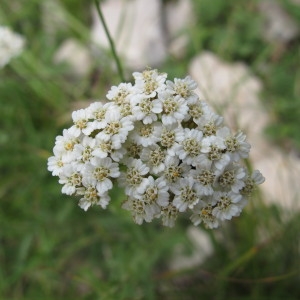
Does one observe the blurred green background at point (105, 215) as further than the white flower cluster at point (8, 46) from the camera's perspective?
No

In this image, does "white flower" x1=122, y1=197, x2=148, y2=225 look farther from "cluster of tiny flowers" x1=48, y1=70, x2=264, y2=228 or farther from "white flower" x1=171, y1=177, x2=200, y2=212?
"white flower" x1=171, y1=177, x2=200, y2=212

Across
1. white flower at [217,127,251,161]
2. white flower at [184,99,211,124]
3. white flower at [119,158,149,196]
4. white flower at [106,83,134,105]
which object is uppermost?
white flower at [106,83,134,105]

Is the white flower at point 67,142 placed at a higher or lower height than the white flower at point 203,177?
higher

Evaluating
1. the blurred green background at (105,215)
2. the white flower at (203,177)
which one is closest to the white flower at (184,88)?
the white flower at (203,177)

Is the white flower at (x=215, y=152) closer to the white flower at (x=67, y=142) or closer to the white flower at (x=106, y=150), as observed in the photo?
the white flower at (x=106, y=150)

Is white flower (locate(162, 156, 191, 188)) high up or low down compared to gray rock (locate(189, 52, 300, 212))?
down

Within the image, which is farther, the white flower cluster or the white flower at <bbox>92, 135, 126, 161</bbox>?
the white flower cluster

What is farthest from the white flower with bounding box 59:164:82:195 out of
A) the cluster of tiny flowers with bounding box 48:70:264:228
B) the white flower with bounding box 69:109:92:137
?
the white flower with bounding box 69:109:92:137
